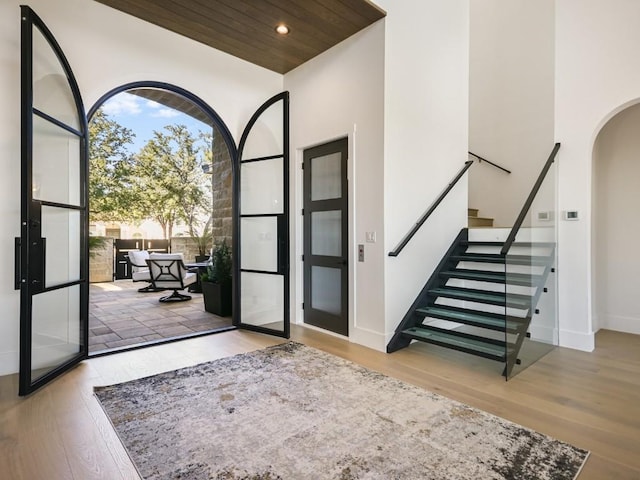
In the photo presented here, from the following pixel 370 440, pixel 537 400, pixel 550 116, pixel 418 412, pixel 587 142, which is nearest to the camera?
pixel 370 440

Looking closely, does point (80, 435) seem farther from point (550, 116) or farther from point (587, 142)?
point (550, 116)

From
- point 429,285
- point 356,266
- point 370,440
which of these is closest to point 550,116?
point 429,285

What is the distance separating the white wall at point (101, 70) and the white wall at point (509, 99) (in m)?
3.67

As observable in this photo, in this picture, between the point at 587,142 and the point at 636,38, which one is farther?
the point at 587,142

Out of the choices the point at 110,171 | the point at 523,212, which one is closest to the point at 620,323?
the point at 523,212

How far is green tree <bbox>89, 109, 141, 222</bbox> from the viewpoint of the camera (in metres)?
10.3

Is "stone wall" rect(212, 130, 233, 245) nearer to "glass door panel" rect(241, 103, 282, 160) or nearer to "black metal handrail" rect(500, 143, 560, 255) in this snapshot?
"glass door panel" rect(241, 103, 282, 160)

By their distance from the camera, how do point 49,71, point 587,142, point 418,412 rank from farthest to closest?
point 587,142
point 49,71
point 418,412

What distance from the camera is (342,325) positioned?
4.47 meters

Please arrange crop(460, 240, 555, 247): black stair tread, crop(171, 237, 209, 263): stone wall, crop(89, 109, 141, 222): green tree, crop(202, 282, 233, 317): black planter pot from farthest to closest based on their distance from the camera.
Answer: crop(171, 237, 209, 263): stone wall < crop(89, 109, 141, 222): green tree < crop(202, 282, 233, 317): black planter pot < crop(460, 240, 555, 247): black stair tread

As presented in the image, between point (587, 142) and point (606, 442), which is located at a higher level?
point (587, 142)

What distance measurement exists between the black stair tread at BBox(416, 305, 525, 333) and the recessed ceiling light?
137 inches

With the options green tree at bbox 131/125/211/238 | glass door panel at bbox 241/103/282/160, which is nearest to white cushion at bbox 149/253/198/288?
glass door panel at bbox 241/103/282/160

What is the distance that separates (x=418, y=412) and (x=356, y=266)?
1.94 m
